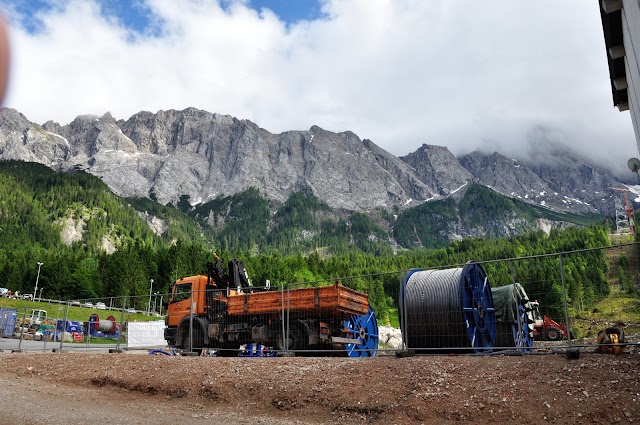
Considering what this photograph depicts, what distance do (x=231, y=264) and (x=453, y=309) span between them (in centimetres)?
1034

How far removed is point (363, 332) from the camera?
18812mm

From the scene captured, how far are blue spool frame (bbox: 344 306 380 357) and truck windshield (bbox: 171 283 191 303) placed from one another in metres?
6.91

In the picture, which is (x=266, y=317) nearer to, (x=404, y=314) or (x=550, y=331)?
(x=404, y=314)

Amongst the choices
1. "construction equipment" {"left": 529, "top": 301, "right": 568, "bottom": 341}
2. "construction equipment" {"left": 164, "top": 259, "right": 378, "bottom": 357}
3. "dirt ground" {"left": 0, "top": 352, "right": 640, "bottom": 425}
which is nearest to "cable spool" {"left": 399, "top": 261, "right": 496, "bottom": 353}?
"construction equipment" {"left": 164, "top": 259, "right": 378, "bottom": 357}

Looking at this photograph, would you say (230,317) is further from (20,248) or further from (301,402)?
(20,248)

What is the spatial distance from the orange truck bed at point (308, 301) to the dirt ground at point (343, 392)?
12.6 ft

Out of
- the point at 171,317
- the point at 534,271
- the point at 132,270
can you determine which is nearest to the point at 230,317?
the point at 171,317

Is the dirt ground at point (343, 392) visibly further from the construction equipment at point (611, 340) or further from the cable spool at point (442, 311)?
the cable spool at point (442, 311)

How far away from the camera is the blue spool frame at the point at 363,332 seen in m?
17.9

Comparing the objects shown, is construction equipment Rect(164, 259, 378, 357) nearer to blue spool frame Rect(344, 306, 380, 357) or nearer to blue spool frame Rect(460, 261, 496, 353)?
blue spool frame Rect(344, 306, 380, 357)

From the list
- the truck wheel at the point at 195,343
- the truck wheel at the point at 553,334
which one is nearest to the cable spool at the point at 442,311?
the truck wheel at the point at 195,343

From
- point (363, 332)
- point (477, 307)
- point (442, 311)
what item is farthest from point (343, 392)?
point (363, 332)

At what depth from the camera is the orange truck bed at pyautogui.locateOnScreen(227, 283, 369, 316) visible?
54.0 ft

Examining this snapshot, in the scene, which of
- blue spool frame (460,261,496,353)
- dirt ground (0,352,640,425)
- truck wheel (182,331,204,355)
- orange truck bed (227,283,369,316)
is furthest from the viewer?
truck wheel (182,331,204,355)
